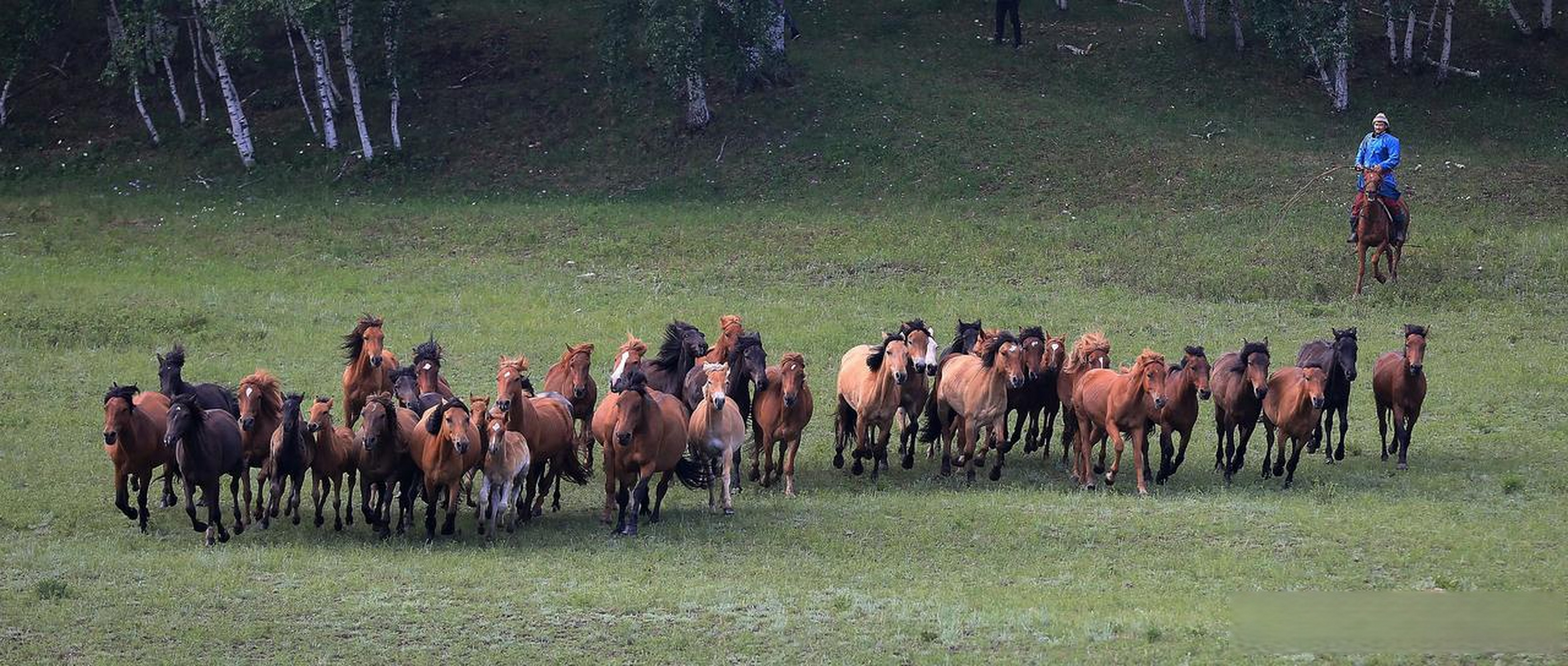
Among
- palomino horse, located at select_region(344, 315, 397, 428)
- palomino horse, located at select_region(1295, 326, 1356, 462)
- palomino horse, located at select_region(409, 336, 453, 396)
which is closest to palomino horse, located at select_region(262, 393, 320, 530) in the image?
palomino horse, located at select_region(409, 336, 453, 396)

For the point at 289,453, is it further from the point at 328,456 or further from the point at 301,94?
the point at 301,94

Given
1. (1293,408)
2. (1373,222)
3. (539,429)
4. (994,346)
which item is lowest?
(539,429)

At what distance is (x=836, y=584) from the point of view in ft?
46.4

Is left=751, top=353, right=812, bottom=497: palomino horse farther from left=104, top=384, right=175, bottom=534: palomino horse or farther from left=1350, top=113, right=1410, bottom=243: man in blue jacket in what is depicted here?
→ left=1350, top=113, right=1410, bottom=243: man in blue jacket

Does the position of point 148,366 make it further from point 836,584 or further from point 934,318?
point 836,584

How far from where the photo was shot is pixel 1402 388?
1925 cm

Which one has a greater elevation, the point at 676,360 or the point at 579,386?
the point at 676,360

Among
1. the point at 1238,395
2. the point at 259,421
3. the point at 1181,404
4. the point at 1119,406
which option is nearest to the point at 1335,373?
the point at 1238,395

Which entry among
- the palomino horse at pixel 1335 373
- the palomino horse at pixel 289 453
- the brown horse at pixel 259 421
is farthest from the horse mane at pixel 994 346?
the brown horse at pixel 259 421

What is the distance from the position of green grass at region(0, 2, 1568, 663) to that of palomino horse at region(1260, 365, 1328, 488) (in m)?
0.58

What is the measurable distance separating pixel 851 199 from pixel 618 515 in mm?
19539

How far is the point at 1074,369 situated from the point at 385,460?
8125mm

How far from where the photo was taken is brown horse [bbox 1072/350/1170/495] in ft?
58.0

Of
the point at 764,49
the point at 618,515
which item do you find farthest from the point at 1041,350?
the point at 764,49
